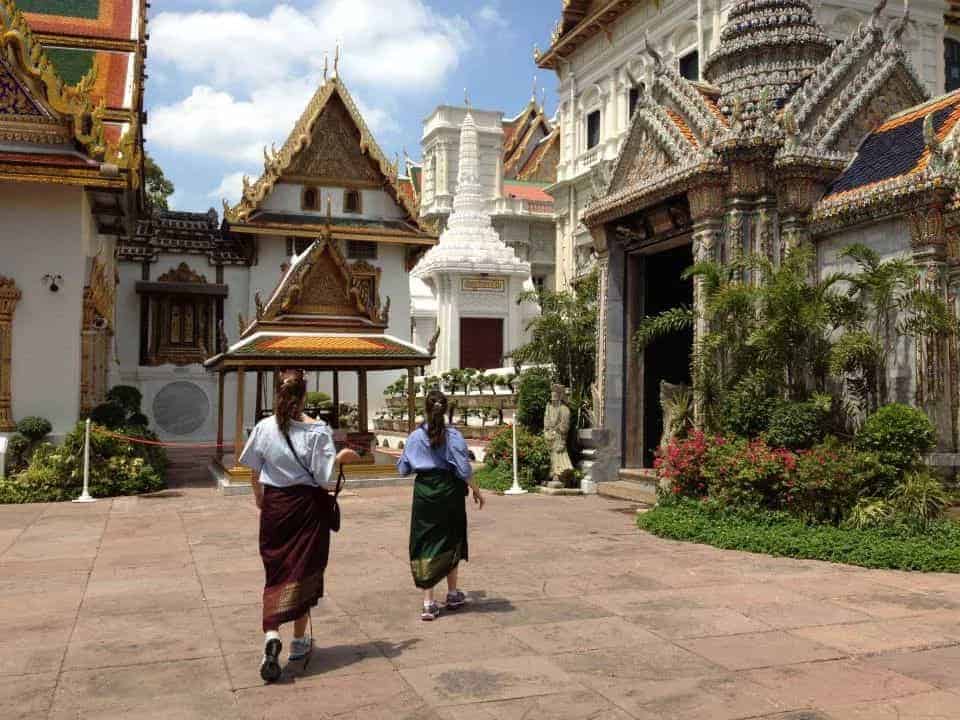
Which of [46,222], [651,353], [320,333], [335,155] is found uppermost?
[335,155]

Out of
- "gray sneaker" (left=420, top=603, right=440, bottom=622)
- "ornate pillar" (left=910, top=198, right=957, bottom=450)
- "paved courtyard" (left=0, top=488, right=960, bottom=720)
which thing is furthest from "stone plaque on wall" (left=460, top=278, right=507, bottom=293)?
"gray sneaker" (left=420, top=603, right=440, bottom=622)

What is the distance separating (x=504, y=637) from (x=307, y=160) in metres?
23.5

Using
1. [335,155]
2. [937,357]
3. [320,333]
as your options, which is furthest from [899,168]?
[335,155]

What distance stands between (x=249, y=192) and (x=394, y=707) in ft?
76.8

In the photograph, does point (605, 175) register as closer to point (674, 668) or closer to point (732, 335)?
point (732, 335)

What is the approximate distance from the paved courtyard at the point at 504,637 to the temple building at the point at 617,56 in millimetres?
17614

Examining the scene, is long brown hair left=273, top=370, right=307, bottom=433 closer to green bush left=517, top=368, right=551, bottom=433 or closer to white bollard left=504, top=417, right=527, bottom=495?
white bollard left=504, top=417, right=527, bottom=495

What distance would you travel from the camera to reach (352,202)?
1083 inches

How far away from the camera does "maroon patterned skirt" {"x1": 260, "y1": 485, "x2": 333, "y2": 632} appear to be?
4812mm

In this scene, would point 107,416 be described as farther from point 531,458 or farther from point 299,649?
point 299,649

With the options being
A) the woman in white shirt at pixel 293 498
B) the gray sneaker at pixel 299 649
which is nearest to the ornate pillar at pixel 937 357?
the woman in white shirt at pixel 293 498

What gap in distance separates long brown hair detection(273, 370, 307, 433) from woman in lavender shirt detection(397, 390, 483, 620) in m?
1.12

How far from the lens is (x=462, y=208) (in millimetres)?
32750

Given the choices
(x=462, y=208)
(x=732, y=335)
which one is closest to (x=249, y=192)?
(x=462, y=208)
